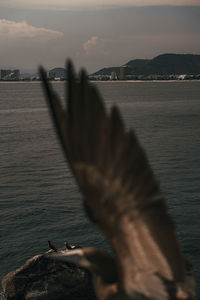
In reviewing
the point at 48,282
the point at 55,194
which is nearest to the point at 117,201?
the point at 48,282

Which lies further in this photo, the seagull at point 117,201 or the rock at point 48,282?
the rock at point 48,282

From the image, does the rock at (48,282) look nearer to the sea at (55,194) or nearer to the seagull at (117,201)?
the sea at (55,194)

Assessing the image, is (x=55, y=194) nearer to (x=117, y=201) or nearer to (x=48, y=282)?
(x=48, y=282)

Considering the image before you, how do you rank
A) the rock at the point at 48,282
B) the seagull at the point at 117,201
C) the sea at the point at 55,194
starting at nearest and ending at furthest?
the seagull at the point at 117,201 < the rock at the point at 48,282 < the sea at the point at 55,194

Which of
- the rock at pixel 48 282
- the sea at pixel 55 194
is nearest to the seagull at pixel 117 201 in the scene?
the rock at pixel 48 282

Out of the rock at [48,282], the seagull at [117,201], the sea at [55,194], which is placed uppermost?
the seagull at [117,201]

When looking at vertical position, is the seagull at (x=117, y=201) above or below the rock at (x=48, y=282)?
above

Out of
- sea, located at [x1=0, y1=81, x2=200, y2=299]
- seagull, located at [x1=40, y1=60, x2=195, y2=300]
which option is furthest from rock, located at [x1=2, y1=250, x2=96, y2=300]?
seagull, located at [x1=40, y1=60, x2=195, y2=300]

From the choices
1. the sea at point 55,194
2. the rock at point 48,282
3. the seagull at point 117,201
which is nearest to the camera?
the seagull at point 117,201
